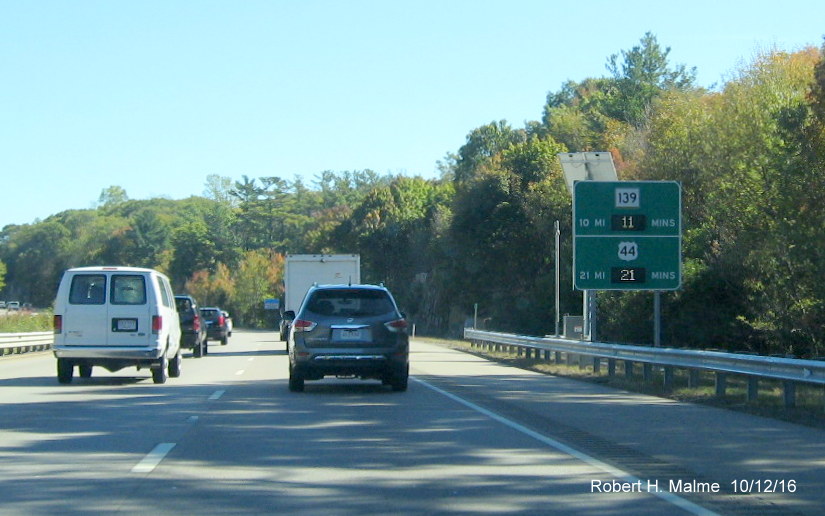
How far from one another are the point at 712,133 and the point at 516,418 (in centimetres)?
3084

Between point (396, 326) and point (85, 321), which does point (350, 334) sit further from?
point (85, 321)

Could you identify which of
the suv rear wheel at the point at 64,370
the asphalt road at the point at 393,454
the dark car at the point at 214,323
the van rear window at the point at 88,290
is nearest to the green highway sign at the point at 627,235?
the asphalt road at the point at 393,454

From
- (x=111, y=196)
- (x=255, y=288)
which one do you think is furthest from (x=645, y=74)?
(x=111, y=196)

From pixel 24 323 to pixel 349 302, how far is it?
31647mm

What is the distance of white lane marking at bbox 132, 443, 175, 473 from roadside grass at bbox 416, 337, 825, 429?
25.0ft

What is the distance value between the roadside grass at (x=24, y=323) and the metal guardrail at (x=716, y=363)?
82.1ft

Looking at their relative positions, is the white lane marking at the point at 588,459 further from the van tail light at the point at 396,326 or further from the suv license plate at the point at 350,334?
the suv license plate at the point at 350,334

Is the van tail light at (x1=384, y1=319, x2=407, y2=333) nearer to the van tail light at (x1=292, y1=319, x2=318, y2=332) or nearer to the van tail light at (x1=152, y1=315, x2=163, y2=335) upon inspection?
the van tail light at (x1=292, y1=319, x2=318, y2=332)

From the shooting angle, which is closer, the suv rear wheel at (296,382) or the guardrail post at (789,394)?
the guardrail post at (789,394)

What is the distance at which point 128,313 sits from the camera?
1994 cm

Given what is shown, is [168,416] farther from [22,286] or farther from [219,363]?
[22,286]

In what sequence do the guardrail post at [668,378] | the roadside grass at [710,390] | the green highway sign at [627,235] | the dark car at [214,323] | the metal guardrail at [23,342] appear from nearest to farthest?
the roadside grass at [710,390] < the guardrail post at [668,378] < the green highway sign at [627,235] < the metal guardrail at [23,342] < the dark car at [214,323]

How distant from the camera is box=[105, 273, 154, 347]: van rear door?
19859 millimetres

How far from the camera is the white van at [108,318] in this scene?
1978cm
